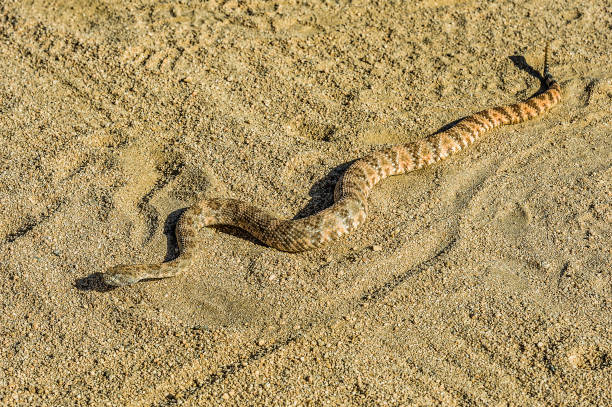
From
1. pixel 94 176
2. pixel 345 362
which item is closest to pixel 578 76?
pixel 345 362

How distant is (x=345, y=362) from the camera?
22.5 feet

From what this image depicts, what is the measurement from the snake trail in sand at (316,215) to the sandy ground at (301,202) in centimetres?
19

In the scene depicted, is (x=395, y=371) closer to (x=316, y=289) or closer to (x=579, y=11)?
(x=316, y=289)

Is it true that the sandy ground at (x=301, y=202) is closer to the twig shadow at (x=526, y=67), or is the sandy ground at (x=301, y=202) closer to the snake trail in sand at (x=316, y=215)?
the twig shadow at (x=526, y=67)

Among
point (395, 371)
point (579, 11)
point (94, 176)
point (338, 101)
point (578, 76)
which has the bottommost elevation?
point (395, 371)

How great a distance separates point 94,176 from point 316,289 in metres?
3.75

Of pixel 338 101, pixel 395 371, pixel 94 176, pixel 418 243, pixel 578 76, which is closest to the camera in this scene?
pixel 395 371

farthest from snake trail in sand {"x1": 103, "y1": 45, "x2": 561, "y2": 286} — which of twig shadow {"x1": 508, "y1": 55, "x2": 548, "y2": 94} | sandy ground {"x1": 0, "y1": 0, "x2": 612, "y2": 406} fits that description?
twig shadow {"x1": 508, "y1": 55, "x2": 548, "y2": 94}

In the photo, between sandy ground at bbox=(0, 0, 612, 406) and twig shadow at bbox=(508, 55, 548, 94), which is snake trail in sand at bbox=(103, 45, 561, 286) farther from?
twig shadow at bbox=(508, 55, 548, 94)

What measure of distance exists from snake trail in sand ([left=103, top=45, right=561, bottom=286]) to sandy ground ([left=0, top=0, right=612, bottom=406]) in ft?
0.61

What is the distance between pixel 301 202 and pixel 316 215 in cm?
74

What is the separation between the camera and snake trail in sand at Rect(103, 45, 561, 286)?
7852mm

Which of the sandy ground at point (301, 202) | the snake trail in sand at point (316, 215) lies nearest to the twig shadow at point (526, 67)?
the sandy ground at point (301, 202)

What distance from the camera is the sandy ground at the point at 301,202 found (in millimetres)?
6812
